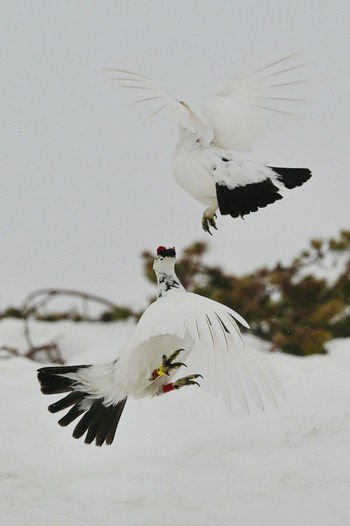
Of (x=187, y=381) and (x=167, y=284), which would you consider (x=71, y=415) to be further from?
(x=167, y=284)

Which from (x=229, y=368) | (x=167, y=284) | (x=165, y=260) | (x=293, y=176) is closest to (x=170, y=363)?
(x=229, y=368)

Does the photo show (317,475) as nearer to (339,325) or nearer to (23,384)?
(23,384)

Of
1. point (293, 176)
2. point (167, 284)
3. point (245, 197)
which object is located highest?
point (293, 176)

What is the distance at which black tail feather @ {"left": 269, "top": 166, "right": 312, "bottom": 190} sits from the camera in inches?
162

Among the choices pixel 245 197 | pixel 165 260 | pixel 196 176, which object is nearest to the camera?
pixel 245 197

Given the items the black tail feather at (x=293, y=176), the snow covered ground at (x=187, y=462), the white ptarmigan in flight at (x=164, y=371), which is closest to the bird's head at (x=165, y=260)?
the white ptarmigan in flight at (x=164, y=371)

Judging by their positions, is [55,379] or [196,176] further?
[55,379]

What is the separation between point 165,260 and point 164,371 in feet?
2.04

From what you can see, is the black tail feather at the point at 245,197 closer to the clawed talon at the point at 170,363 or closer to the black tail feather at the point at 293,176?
the black tail feather at the point at 293,176

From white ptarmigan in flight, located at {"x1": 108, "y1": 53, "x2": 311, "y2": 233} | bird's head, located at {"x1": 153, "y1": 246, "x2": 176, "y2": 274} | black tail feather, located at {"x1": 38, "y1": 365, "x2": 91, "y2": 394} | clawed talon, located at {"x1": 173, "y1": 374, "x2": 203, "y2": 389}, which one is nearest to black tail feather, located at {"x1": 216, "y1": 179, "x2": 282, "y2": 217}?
white ptarmigan in flight, located at {"x1": 108, "y1": 53, "x2": 311, "y2": 233}

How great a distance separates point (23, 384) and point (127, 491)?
176 centimetres

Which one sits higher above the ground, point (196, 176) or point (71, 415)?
point (196, 176)

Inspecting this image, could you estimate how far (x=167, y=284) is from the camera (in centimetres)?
464

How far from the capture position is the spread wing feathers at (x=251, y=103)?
14.9ft
